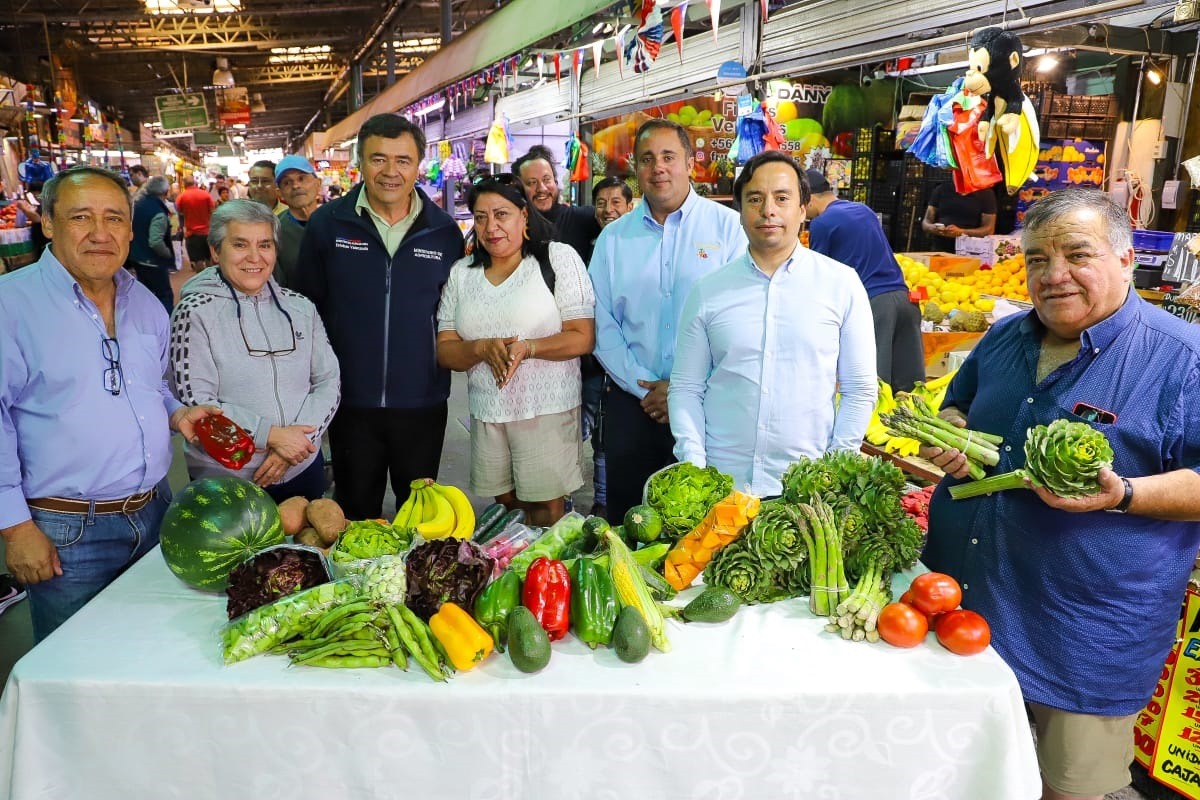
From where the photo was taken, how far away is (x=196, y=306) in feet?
8.86

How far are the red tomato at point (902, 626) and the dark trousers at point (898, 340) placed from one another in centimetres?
325

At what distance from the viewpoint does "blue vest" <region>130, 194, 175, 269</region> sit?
341 inches

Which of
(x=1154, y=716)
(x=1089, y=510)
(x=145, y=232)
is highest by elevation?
(x=145, y=232)

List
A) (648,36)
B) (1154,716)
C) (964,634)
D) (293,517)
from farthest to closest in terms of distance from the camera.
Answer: (648,36), (1154,716), (293,517), (964,634)

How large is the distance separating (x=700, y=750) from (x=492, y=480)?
187 centimetres

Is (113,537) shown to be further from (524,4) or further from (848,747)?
(524,4)

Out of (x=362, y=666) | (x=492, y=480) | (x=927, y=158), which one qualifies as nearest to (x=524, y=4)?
(x=927, y=158)

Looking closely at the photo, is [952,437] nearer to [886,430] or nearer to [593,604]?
[593,604]

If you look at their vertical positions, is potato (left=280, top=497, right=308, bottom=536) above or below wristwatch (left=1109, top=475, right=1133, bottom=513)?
A: below

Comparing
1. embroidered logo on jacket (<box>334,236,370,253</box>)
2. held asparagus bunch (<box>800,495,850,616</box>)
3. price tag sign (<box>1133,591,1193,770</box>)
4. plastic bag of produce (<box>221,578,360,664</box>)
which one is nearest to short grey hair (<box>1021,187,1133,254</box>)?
held asparagus bunch (<box>800,495,850,616</box>)

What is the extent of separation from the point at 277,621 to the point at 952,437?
63.4 inches

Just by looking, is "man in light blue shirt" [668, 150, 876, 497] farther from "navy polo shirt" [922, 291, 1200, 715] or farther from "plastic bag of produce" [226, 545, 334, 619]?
"plastic bag of produce" [226, 545, 334, 619]

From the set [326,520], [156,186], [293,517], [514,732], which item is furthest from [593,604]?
[156,186]

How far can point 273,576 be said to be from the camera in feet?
6.30
